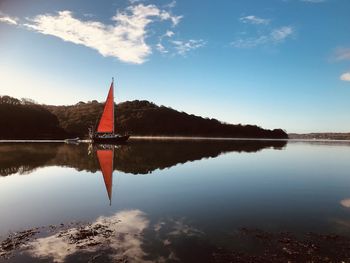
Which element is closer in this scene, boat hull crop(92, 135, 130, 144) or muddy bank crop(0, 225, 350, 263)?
muddy bank crop(0, 225, 350, 263)

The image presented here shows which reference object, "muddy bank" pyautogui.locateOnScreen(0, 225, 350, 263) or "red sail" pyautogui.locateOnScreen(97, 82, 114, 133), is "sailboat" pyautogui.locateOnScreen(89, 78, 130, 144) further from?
"muddy bank" pyautogui.locateOnScreen(0, 225, 350, 263)

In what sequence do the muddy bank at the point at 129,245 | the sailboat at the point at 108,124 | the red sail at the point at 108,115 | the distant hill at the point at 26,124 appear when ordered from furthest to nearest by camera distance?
the distant hill at the point at 26,124, the sailboat at the point at 108,124, the red sail at the point at 108,115, the muddy bank at the point at 129,245

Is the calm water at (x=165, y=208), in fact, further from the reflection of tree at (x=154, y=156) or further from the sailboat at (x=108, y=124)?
the sailboat at (x=108, y=124)

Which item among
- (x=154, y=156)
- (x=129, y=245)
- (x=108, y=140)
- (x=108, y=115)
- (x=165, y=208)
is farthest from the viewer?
(x=108, y=140)

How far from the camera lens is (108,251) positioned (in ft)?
39.0

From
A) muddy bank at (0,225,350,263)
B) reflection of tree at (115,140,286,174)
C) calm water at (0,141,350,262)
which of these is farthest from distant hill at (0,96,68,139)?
muddy bank at (0,225,350,263)

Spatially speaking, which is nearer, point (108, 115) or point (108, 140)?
point (108, 115)

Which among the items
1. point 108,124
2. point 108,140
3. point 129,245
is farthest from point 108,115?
point 129,245

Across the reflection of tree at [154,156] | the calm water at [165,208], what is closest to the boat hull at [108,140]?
the reflection of tree at [154,156]

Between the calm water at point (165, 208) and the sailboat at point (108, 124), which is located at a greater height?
the sailboat at point (108, 124)

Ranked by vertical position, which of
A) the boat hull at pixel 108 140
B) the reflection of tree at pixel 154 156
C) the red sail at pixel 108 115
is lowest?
the reflection of tree at pixel 154 156

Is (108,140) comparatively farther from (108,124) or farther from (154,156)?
(154,156)

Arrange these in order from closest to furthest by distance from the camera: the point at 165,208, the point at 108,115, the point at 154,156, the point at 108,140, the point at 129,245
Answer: the point at 129,245
the point at 165,208
the point at 154,156
the point at 108,115
the point at 108,140

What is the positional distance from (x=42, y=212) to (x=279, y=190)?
16.9m
